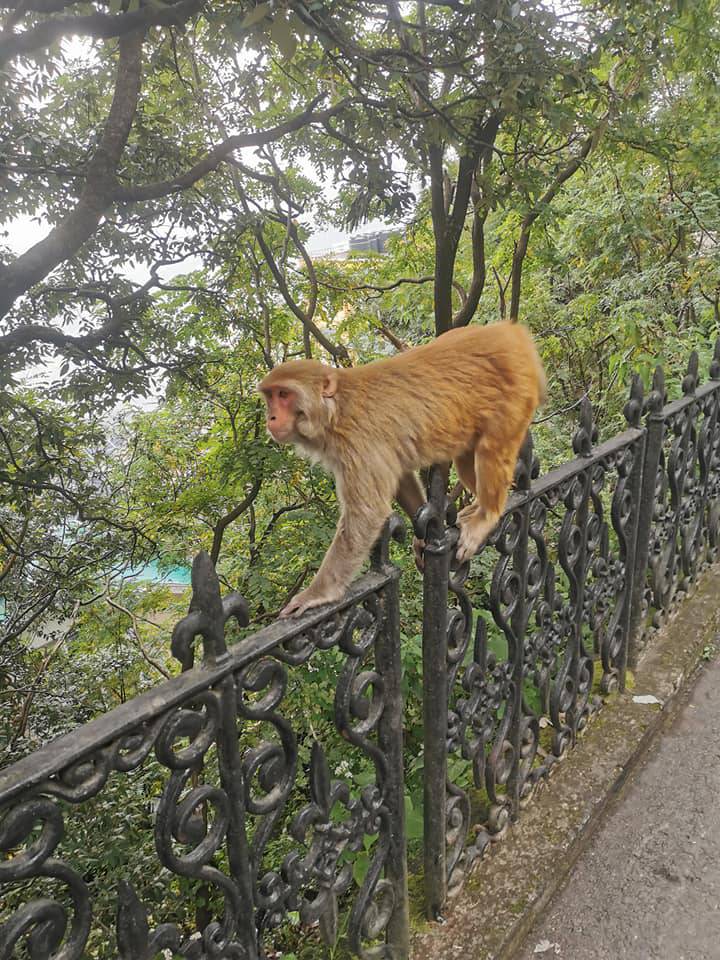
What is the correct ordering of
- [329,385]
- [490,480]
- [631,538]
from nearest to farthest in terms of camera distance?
[329,385], [490,480], [631,538]

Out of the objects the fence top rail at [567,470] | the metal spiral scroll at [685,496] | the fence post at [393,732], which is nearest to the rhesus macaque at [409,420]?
the fence top rail at [567,470]

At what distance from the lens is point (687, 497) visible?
303 centimetres

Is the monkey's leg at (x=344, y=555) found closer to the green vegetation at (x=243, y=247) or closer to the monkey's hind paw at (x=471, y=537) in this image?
the monkey's hind paw at (x=471, y=537)

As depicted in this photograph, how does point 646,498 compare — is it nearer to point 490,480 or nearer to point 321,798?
point 490,480

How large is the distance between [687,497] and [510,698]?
162 cm

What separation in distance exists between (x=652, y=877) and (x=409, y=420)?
4.75ft

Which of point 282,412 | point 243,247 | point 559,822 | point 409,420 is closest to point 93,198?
point 243,247

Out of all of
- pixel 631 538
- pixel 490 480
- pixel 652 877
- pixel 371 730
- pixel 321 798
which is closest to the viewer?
pixel 321 798

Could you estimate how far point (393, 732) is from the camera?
1.52 metres

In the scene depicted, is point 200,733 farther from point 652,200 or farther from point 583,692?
point 652,200

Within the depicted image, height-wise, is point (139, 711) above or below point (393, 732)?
above

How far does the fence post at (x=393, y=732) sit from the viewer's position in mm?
1449

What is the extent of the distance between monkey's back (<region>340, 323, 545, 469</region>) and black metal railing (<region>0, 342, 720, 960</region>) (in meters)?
0.28

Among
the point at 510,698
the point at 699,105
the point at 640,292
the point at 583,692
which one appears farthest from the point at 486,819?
the point at 640,292
